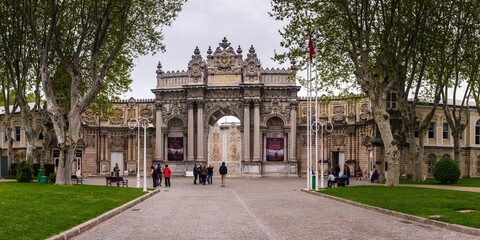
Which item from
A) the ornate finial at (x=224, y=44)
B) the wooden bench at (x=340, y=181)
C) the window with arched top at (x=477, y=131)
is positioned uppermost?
the ornate finial at (x=224, y=44)

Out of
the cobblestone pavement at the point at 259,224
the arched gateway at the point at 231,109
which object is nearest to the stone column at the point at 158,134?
the arched gateway at the point at 231,109

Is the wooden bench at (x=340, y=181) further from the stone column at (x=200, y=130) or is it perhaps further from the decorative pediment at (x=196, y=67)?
the decorative pediment at (x=196, y=67)

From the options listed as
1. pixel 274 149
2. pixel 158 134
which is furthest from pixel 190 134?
pixel 274 149

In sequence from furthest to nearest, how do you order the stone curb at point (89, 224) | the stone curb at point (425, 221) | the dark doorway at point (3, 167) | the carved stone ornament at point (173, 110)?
the carved stone ornament at point (173, 110), the dark doorway at point (3, 167), the stone curb at point (425, 221), the stone curb at point (89, 224)

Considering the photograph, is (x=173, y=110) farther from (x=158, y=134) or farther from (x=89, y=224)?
(x=89, y=224)

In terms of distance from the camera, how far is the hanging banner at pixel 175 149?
55.0 metres

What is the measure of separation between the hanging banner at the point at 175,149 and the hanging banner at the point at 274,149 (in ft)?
31.4

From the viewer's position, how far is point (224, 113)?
56.3 metres

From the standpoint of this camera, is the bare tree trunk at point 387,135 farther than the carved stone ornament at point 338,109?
No

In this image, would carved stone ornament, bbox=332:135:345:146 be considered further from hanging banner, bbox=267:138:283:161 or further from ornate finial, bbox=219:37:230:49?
ornate finial, bbox=219:37:230:49

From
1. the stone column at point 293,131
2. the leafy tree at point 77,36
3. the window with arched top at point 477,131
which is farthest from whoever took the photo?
the stone column at point 293,131

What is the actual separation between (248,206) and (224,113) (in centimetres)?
3679

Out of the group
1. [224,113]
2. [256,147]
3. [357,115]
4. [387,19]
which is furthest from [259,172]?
[387,19]

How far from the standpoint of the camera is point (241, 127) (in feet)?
176
